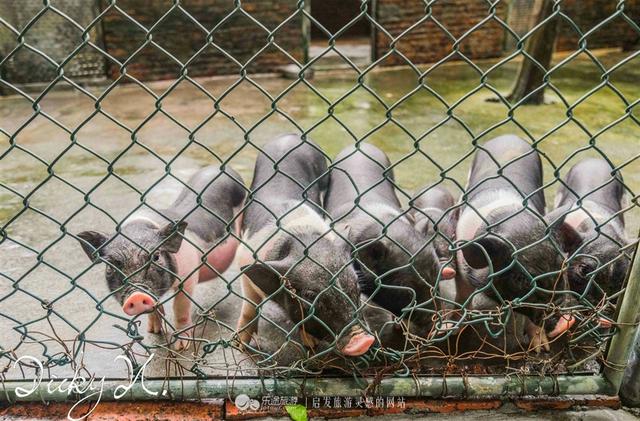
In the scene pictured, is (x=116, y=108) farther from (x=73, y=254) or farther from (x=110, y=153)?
(x=73, y=254)

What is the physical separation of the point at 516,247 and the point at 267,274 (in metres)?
1.20

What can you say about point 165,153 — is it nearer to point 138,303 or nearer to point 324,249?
point 138,303

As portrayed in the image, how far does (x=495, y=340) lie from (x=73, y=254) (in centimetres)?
264

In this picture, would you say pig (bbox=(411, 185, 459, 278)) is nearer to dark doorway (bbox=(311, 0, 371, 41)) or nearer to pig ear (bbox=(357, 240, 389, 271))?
pig ear (bbox=(357, 240, 389, 271))

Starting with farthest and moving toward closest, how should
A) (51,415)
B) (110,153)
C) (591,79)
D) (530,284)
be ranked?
(591,79) < (110,153) < (530,284) < (51,415)

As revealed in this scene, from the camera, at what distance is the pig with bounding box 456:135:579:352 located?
262cm

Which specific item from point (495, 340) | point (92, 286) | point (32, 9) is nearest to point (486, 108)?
point (495, 340)

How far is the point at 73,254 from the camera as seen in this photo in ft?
13.1

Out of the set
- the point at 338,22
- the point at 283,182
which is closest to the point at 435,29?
the point at 338,22

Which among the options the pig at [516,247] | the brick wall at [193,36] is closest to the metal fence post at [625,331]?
the pig at [516,247]

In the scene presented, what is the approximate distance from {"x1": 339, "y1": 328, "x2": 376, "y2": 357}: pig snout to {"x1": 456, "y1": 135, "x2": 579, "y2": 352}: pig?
0.53m

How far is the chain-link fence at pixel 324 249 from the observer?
A: 2.37 metres

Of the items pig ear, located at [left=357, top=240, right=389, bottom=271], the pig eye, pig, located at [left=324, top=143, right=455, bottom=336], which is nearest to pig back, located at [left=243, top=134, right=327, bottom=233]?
pig, located at [left=324, top=143, right=455, bottom=336]

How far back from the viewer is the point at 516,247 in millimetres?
2920
